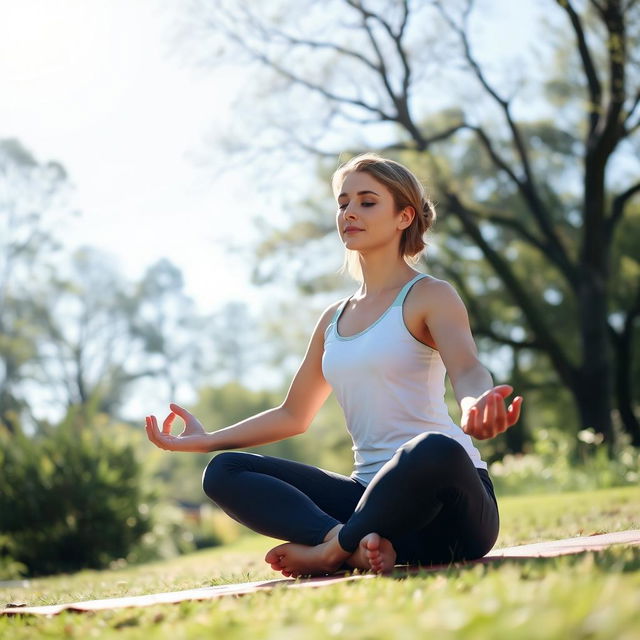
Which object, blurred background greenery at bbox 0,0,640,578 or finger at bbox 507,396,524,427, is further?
blurred background greenery at bbox 0,0,640,578

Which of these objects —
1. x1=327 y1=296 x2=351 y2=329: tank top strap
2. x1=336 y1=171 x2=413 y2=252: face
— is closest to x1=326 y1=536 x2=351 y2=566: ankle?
x1=327 y1=296 x2=351 y2=329: tank top strap

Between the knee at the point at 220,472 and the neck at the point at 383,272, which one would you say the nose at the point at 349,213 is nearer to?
→ the neck at the point at 383,272

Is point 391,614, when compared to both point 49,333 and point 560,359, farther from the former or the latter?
point 49,333

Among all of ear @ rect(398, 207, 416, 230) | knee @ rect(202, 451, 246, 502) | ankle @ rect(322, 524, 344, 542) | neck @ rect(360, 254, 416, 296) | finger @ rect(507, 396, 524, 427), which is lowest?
ankle @ rect(322, 524, 344, 542)

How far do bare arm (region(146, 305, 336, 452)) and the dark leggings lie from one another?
276 millimetres

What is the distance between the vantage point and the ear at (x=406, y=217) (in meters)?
3.53

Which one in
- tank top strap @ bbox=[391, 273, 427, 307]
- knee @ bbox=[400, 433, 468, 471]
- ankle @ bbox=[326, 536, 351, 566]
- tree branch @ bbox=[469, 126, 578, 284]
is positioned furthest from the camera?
tree branch @ bbox=[469, 126, 578, 284]

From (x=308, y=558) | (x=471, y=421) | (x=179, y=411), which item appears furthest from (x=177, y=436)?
(x=471, y=421)

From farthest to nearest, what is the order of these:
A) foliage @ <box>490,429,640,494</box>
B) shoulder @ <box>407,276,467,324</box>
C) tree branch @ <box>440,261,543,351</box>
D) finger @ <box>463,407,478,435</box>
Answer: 1. tree branch @ <box>440,261,543,351</box>
2. foliage @ <box>490,429,640,494</box>
3. shoulder @ <box>407,276,467,324</box>
4. finger @ <box>463,407,478,435</box>

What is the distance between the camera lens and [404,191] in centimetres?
348

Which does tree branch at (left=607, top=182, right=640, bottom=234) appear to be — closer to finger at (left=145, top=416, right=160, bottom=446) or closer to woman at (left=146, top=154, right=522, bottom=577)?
woman at (left=146, top=154, right=522, bottom=577)

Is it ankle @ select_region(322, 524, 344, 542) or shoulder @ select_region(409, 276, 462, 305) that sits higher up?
shoulder @ select_region(409, 276, 462, 305)

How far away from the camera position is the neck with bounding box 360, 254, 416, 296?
351 centimetres

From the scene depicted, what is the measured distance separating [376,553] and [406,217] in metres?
1.35
